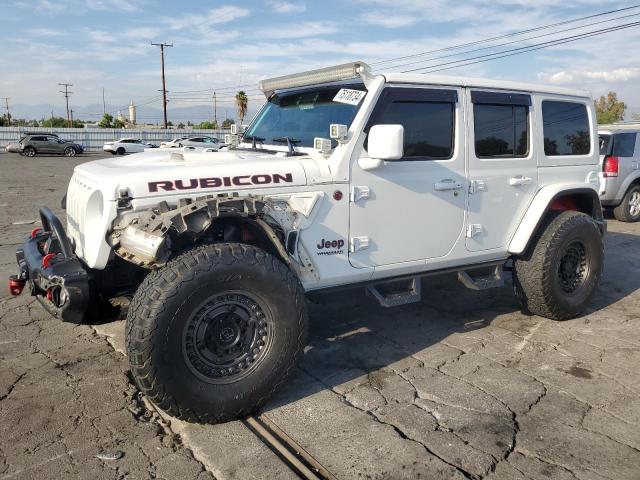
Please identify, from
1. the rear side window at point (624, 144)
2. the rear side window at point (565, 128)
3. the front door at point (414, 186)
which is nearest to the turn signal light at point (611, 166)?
the rear side window at point (624, 144)

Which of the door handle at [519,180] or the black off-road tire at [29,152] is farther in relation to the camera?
the black off-road tire at [29,152]

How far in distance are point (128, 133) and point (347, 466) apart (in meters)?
46.9

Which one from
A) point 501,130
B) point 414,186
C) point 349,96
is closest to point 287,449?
point 414,186

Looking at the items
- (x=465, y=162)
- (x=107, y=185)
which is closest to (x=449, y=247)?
(x=465, y=162)

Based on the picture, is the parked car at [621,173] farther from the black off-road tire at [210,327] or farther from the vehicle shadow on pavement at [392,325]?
the black off-road tire at [210,327]

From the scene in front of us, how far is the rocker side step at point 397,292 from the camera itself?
13.7 feet

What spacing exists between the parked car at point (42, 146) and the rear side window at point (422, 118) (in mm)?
35014

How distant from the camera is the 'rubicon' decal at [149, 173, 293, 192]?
3346 millimetres

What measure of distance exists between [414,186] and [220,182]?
1.48 metres

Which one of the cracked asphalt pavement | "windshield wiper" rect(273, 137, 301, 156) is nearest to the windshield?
"windshield wiper" rect(273, 137, 301, 156)

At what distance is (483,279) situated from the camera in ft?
15.9

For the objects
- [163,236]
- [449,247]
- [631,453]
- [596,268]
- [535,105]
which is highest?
[535,105]

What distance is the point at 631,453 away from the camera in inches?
122

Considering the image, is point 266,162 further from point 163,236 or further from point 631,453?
point 631,453
